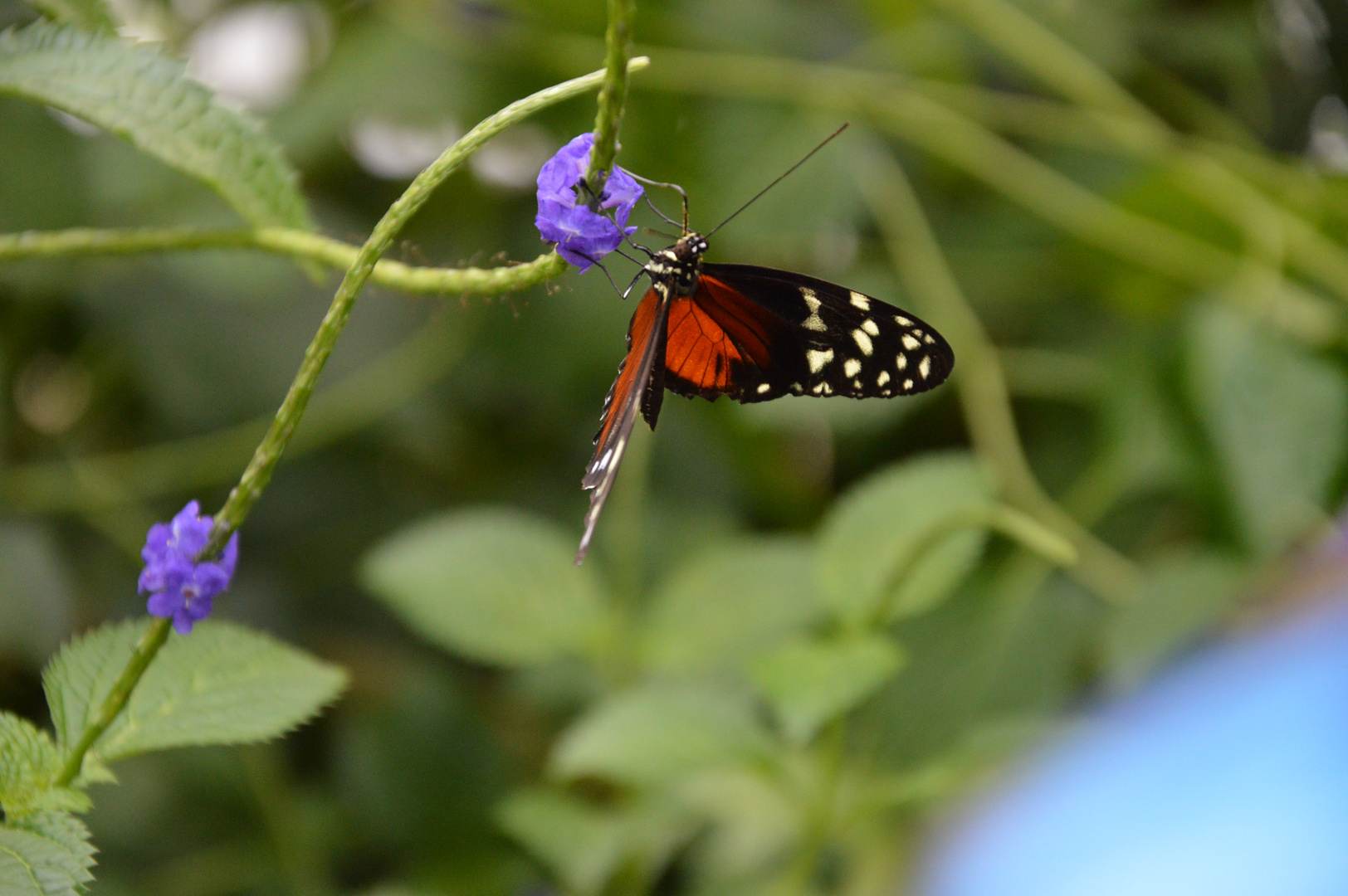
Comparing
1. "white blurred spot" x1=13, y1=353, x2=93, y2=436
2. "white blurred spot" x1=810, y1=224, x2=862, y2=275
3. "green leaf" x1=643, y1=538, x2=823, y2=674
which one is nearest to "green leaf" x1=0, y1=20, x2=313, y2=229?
"green leaf" x1=643, y1=538, x2=823, y2=674

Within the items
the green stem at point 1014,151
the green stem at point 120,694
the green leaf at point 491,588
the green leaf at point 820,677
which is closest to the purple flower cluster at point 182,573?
the green stem at point 120,694

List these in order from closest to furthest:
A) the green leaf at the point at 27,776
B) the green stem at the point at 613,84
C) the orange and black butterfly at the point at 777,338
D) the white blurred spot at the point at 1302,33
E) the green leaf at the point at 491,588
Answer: the green stem at the point at 613,84
the green leaf at the point at 27,776
the orange and black butterfly at the point at 777,338
the green leaf at the point at 491,588
the white blurred spot at the point at 1302,33

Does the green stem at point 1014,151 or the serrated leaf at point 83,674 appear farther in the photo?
the green stem at point 1014,151

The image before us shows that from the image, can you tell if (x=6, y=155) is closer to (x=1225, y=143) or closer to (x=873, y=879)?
(x=873, y=879)

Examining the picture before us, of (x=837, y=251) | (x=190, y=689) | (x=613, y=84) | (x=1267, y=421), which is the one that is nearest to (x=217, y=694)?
(x=190, y=689)

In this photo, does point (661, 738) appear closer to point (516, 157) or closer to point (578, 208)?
point (578, 208)

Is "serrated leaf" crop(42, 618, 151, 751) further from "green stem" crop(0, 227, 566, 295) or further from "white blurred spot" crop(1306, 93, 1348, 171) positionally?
"white blurred spot" crop(1306, 93, 1348, 171)

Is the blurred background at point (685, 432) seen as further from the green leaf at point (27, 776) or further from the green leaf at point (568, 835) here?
the green leaf at point (27, 776)
